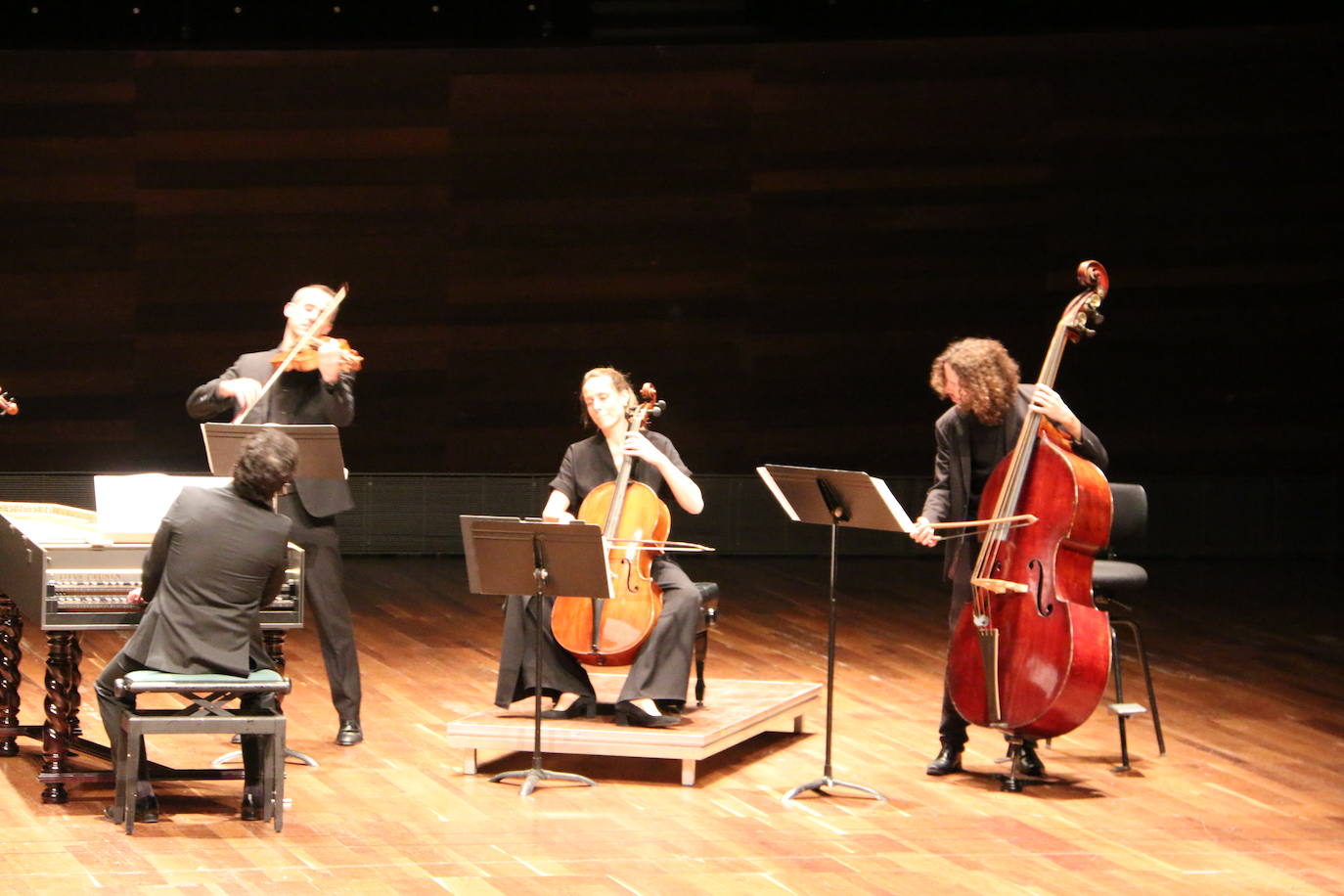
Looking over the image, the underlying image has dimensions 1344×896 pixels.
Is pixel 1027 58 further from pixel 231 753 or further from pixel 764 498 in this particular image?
pixel 231 753

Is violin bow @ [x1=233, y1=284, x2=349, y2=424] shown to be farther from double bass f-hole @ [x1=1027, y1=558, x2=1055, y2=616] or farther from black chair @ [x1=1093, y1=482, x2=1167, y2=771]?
black chair @ [x1=1093, y1=482, x2=1167, y2=771]

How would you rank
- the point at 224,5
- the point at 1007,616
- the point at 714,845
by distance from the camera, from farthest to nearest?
the point at 224,5
the point at 1007,616
the point at 714,845

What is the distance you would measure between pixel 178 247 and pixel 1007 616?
561 cm

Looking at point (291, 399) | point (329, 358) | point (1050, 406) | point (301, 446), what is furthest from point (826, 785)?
point (291, 399)

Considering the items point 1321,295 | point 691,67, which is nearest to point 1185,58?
point 1321,295

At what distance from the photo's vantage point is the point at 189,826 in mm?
4238

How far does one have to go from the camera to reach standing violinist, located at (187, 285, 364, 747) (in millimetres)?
5059

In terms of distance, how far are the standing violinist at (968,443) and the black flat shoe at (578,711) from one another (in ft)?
3.02

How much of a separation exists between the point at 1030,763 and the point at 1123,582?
67 centimetres

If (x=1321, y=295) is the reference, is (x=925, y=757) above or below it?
below

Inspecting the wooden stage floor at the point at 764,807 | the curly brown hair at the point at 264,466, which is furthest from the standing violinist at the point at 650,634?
the curly brown hair at the point at 264,466

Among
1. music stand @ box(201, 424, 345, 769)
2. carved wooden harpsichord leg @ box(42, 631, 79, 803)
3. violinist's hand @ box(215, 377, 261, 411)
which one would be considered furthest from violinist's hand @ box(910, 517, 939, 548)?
carved wooden harpsichord leg @ box(42, 631, 79, 803)

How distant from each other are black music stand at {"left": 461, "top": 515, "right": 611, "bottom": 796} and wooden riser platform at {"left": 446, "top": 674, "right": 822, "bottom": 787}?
0.18 metres

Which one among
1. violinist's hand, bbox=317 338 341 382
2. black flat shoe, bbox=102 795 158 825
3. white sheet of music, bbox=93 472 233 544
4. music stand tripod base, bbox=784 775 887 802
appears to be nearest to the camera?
black flat shoe, bbox=102 795 158 825
